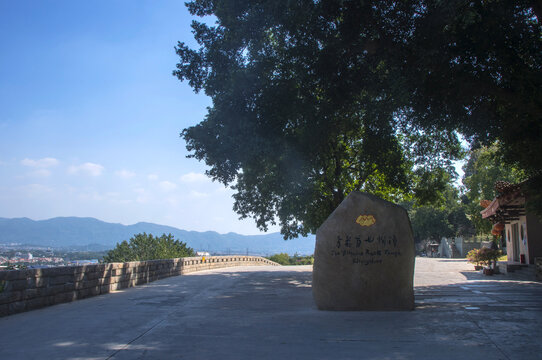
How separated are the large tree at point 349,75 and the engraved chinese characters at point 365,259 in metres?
3.46

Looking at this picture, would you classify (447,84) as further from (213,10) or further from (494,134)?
(213,10)

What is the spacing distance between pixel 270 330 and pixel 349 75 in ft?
27.6

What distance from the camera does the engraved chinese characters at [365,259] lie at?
918cm

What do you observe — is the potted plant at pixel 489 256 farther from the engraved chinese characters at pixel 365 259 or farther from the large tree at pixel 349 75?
the engraved chinese characters at pixel 365 259

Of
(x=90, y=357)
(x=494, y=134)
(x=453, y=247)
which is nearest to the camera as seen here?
(x=90, y=357)

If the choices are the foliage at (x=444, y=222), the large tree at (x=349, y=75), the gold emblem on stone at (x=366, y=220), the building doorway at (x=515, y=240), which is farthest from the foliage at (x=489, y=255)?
the foliage at (x=444, y=222)

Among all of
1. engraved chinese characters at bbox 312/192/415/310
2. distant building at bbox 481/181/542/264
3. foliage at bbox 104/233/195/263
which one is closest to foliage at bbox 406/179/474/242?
foliage at bbox 104/233/195/263

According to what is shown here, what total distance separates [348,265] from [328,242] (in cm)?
63

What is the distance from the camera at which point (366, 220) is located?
9469mm

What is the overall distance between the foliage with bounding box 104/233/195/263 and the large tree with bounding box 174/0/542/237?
685 inches

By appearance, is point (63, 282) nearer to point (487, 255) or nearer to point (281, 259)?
point (487, 255)

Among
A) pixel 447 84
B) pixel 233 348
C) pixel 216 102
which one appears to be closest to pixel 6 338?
pixel 233 348

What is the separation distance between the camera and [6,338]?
6.64m

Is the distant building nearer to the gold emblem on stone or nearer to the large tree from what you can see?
the large tree
